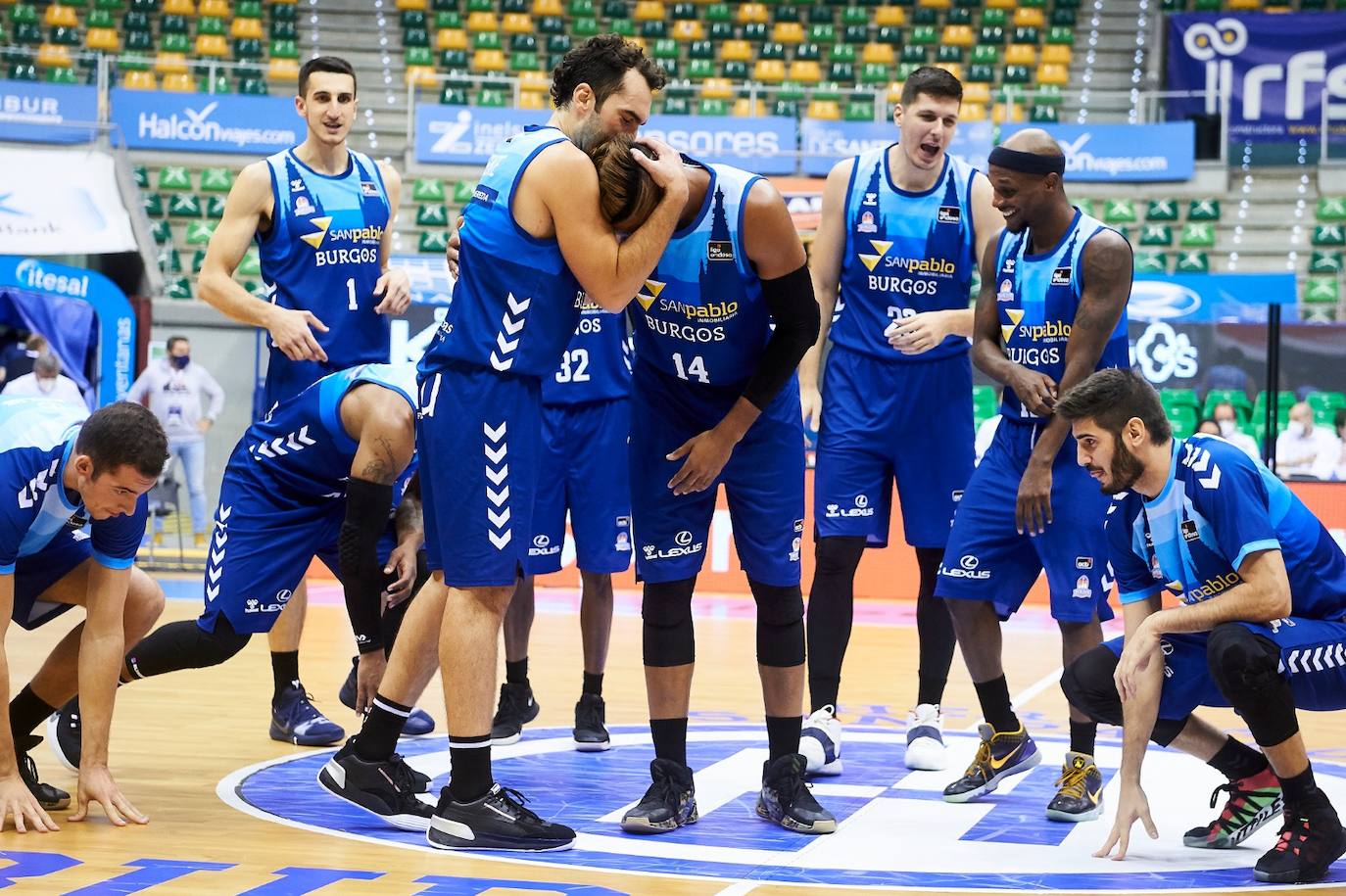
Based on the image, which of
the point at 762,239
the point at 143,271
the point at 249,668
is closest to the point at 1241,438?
the point at 249,668

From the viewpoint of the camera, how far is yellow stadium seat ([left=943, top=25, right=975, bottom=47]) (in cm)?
2086

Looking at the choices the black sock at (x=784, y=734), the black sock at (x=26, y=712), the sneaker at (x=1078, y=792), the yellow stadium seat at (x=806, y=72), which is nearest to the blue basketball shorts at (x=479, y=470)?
the black sock at (x=784, y=734)

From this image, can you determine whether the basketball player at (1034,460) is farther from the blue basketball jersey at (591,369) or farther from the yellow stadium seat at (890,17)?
the yellow stadium seat at (890,17)

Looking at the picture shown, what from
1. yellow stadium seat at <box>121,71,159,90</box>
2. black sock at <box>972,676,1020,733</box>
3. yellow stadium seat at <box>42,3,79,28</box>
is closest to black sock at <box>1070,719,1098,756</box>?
black sock at <box>972,676,1020,733</box>

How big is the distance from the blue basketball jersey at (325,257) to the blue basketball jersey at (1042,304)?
2286 mm

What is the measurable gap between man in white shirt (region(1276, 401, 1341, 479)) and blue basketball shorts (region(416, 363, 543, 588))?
25.9 feet

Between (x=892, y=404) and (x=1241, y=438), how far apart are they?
5.79 m

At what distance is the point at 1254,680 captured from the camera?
3.79 meters

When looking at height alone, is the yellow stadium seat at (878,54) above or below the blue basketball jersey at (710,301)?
above

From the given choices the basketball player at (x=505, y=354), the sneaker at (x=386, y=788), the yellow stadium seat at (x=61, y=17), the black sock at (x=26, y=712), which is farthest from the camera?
the yellow stadium seat at (x=61, y=17)

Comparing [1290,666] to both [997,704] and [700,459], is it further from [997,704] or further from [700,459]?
[700,459]

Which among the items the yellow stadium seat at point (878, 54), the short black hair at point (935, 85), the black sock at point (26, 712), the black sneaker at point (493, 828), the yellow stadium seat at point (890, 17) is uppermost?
the yellow stadium seat at point (890, 17)

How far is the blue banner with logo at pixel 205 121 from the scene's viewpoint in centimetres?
1709

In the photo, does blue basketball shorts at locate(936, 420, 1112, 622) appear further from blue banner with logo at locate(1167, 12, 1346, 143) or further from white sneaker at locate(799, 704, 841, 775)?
blue banner with logo at locate(1167, 12, 1346, 143)
